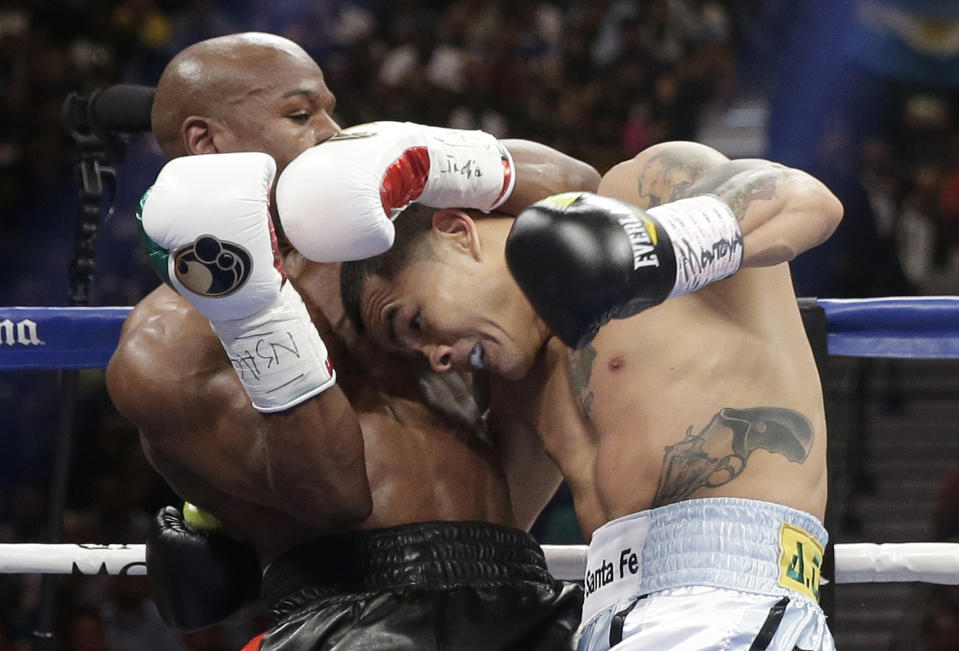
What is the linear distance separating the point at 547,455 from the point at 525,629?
29 centimetres

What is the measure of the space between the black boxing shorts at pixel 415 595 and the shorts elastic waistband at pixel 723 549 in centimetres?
14

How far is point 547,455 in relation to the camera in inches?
71.4

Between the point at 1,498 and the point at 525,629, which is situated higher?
the point at 525,629

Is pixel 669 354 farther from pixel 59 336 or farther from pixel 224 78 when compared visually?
pixel 59 336

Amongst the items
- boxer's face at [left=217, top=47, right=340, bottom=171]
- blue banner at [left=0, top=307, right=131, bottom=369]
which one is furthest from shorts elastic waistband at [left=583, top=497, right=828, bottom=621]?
blue banner at [left=0, top=307, right=131, bottom=369]

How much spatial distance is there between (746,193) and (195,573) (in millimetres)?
920

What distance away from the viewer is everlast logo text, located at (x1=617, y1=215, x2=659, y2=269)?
1.23m

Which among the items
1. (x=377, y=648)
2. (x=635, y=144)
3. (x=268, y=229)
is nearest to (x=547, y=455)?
(x=377, y=648)

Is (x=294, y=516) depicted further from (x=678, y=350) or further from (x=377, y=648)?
(x=678, y=350)

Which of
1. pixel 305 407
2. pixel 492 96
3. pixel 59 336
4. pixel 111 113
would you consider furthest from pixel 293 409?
pixel 492 96

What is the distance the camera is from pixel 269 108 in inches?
67.5

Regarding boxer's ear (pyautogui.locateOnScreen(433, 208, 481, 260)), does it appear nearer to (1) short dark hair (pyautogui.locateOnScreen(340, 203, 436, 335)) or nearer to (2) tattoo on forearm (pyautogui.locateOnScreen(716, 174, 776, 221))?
(1) short dark hair (pyautogui.locateOnScreen(340, 203, 436, 335))

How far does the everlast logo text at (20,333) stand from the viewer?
6.38 ft

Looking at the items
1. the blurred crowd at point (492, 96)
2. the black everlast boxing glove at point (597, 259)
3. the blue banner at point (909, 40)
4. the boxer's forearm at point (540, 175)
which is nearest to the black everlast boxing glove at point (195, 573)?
the boxer's forearm at point (540, 175)
